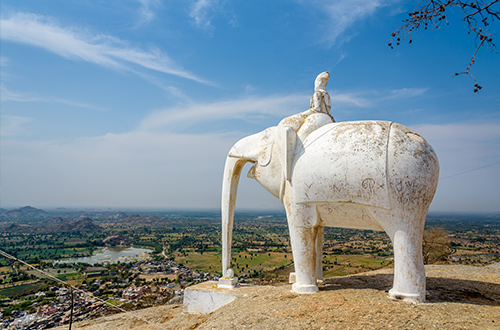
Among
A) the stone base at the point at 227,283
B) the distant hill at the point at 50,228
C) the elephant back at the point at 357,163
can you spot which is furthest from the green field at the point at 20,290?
the distant hill at the point at 50,228

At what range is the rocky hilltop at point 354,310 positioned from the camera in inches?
206

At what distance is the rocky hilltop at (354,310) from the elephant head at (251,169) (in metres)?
1.91

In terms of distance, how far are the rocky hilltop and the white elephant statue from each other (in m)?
0.55

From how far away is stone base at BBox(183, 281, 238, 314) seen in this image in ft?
27.0

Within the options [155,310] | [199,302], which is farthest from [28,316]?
[199,302]

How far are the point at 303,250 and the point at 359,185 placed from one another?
2013 millimetres

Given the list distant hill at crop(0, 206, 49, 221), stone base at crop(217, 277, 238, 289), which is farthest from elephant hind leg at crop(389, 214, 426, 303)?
distant hill at crop(0, 206, 49, 221)

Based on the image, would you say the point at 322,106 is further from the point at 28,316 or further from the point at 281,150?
the point at 28,316

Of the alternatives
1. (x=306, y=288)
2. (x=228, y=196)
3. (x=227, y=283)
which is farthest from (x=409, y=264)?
(x=228, y=196)

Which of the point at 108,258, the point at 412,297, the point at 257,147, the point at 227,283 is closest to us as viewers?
the point at 412,297

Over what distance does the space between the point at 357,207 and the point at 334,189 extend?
0.59 meters

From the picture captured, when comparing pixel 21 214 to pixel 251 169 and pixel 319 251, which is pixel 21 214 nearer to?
pixel 251 169

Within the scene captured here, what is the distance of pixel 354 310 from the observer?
5691 mm

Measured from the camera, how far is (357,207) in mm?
6473
